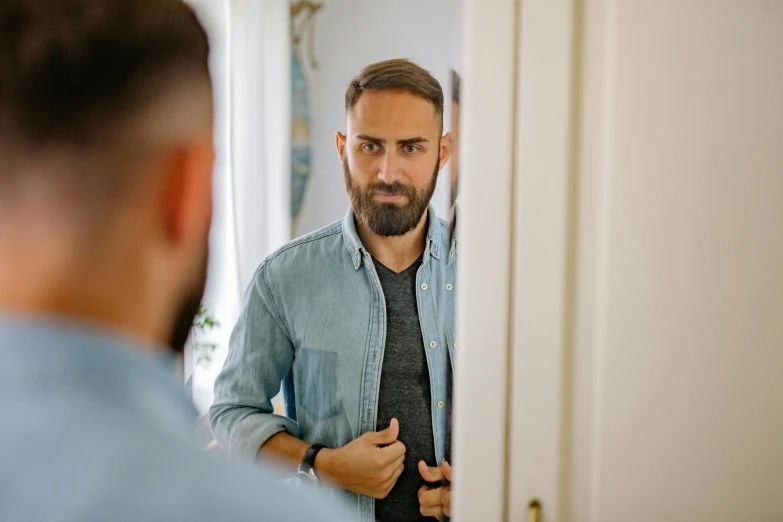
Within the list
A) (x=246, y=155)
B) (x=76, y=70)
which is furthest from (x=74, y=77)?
(x=246, y=155)

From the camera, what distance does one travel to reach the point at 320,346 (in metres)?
0.90

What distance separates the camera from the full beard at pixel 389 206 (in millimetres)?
905

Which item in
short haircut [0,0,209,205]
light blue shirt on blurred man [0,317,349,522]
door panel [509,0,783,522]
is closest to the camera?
light blue shirt on blurred man [0,317,349,522]

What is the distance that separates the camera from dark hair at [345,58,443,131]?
0.88m

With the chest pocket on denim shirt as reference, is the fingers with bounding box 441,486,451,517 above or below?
below

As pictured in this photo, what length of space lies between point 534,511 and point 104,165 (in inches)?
29.4

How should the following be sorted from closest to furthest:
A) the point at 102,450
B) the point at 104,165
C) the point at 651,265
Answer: the point at 102,450 → the point at 104,165 → the point at 651,265

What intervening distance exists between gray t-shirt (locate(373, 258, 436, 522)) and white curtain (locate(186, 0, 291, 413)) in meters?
0.18

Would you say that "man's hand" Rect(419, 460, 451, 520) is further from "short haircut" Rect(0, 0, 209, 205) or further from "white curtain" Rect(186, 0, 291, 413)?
"short haircut" Rect(0, 0, 209, 205)

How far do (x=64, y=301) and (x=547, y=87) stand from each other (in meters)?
0.68

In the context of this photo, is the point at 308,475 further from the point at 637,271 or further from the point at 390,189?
the point at 637,271

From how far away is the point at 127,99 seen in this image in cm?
42

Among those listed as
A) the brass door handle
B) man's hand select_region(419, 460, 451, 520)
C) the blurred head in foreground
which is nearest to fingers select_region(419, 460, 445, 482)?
man's hand select_region(419, 460, 451, 520)

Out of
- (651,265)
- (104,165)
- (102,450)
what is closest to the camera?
(102,450)
